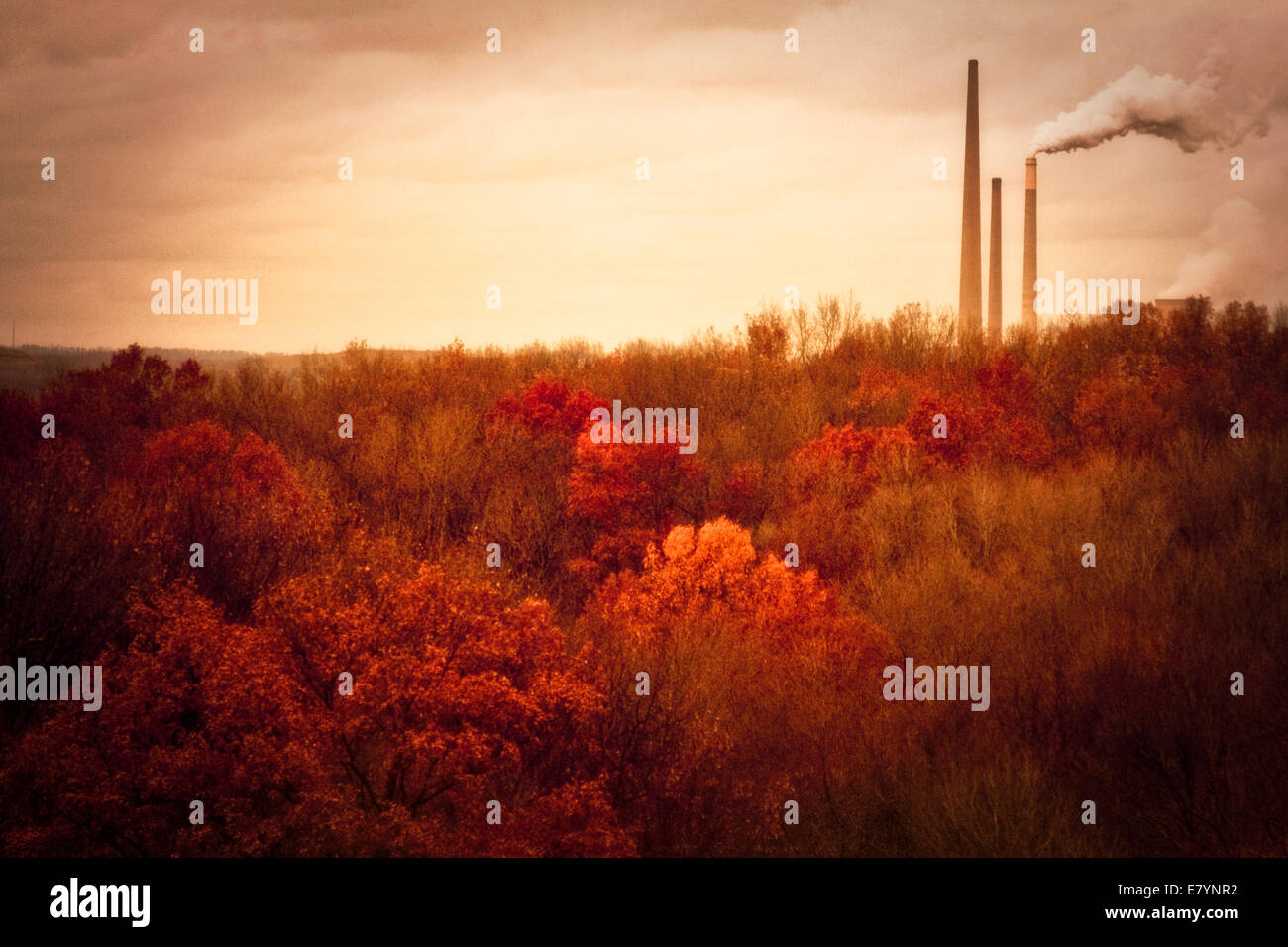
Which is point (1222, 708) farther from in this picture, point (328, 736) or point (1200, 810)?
point (328, 736)

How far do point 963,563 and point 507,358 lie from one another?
3000 centimetres

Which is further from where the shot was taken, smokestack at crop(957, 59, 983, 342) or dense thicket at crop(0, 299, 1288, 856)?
smokestack at crop(957, 59, 983, 342)

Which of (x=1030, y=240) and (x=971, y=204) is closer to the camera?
(x=971, y=204)

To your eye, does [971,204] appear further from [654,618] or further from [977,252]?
[654,618]

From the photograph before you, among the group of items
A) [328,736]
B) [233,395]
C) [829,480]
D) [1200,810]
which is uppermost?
[233,395]

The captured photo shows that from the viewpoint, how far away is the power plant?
44.3m

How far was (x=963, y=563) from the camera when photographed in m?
21.4

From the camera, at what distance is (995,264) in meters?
47.3

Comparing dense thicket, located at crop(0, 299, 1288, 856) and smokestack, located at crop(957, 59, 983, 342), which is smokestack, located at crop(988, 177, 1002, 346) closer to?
smokestack, located at crop(957, 59, 983, 342)

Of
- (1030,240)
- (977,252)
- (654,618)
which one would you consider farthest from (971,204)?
(654,618)

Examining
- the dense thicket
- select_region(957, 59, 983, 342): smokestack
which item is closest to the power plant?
select_region(957, 59, 983, 342): smokestack

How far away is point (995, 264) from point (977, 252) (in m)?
3.22

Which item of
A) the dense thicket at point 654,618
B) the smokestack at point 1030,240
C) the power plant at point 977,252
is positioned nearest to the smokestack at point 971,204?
the power plant at point 977,252

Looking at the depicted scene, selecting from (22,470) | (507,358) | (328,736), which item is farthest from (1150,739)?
(507,358)
